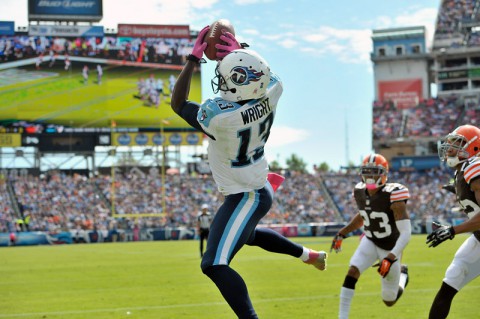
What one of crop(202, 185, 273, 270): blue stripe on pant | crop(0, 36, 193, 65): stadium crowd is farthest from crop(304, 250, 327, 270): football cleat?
crop(0, 36, 193, 65): stadium crowd

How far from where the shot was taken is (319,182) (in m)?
44.0

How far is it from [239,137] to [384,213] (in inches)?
143

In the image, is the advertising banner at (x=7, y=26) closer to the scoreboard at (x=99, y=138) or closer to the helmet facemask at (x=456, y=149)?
the scoreboard at (x=99, y=138)

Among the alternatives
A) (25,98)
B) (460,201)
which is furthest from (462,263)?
(25,98)

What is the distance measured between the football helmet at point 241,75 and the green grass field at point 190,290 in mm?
4206

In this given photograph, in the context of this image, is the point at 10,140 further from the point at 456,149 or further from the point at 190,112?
the point at 190,112

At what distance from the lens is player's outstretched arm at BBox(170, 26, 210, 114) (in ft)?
16.6

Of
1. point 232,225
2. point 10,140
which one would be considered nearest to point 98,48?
point 10,140

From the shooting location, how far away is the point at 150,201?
1535 inches

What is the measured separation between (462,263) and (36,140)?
34.0 m

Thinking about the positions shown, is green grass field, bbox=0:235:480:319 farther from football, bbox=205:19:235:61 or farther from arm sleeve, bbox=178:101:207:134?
football, bbox=205:19:235:61

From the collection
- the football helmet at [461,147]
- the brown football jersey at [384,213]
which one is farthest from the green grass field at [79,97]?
the football helmet at [461,147]

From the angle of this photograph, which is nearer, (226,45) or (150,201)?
(226,45)

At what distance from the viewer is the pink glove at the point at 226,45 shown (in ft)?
16.7
